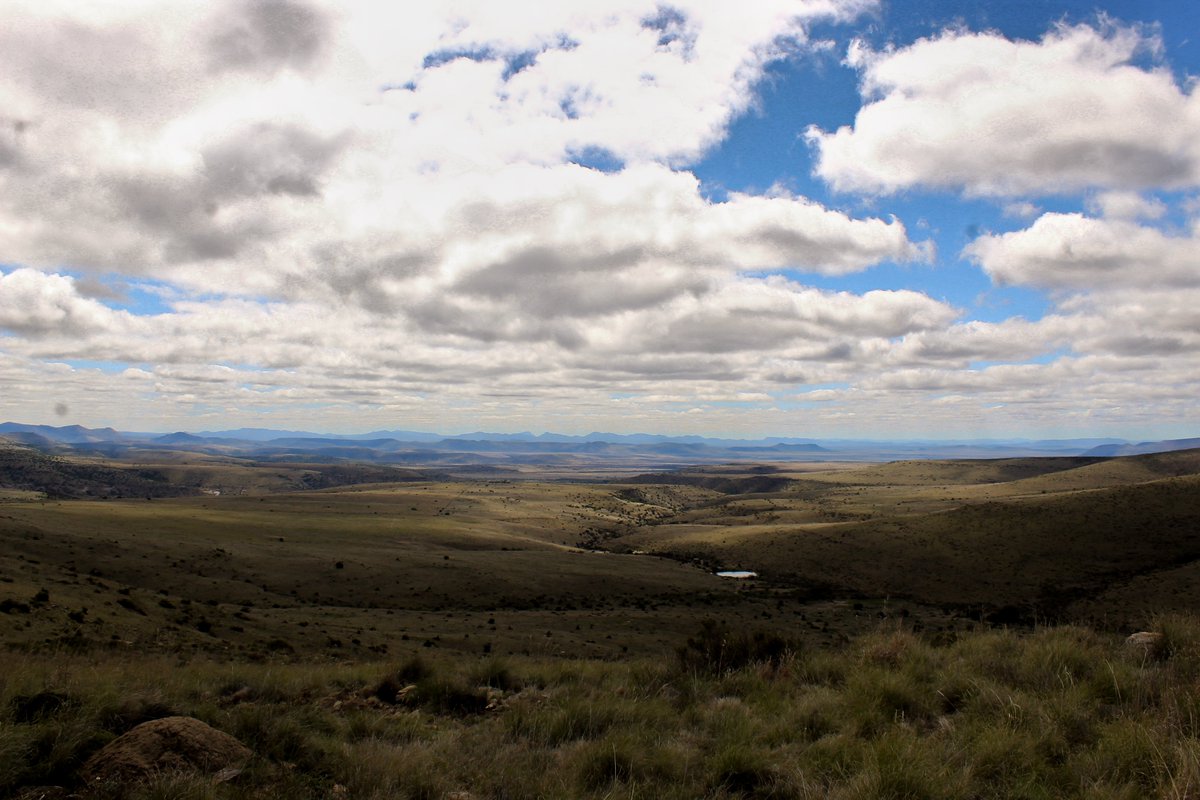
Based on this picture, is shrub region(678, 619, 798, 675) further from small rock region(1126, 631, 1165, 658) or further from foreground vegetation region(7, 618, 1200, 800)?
small rock region(1126, 631, 1165, 658)

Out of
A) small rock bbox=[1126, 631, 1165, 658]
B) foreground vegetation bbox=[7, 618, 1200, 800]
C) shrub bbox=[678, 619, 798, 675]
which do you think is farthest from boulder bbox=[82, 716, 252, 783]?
small rock bbox=[1126, 631, 1165, 658]

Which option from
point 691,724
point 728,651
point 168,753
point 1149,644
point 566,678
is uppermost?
point 168,753

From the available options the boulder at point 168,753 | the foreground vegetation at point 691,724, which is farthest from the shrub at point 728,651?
the boulder at point 168,753

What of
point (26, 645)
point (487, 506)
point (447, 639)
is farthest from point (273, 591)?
point (487, 506)

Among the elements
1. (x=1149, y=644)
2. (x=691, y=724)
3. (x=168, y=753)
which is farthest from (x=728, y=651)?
(x=168, y=753)

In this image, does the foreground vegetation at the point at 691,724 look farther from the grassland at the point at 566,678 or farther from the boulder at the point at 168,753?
the boulder at the point at 168,753

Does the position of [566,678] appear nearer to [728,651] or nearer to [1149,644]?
[728,651]
